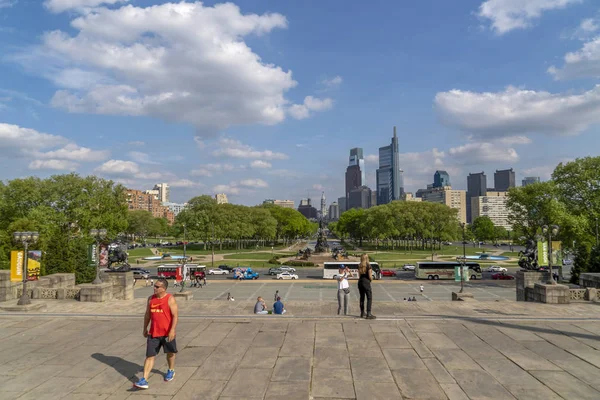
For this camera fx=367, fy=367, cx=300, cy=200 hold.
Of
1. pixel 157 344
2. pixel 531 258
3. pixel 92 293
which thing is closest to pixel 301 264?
pixel 531 258

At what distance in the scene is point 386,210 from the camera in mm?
102250

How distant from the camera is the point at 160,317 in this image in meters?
6.77

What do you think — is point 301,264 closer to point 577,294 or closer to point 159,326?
point 577,294

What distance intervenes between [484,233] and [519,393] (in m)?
145

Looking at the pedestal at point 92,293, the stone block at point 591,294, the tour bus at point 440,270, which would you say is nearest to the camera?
the stone block at point 591,294

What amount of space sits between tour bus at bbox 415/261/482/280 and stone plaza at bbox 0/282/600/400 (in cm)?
3759

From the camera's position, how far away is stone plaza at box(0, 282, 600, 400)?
21.5 ft

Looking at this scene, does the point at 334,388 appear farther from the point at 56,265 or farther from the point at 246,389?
the point at 56,265

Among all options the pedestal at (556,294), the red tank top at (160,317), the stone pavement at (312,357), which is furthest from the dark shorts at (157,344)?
the pedestal at (556,294)

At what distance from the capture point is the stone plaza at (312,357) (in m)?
6.55

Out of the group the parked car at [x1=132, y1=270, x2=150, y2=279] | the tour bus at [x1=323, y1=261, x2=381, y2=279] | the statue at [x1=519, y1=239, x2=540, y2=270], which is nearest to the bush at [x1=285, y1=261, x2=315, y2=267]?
the tour bus at [x1=323, y1=261, x2=381, y2=279]

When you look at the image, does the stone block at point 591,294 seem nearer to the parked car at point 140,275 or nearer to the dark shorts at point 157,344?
the dark shorts at point 157,344

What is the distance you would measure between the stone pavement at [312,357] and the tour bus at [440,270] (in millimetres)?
38459

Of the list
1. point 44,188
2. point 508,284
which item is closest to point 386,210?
point 508,284
